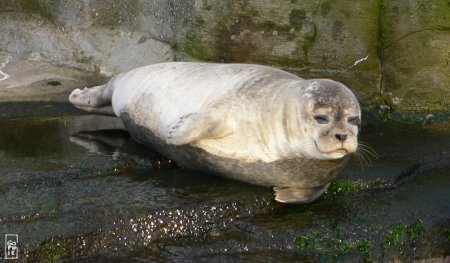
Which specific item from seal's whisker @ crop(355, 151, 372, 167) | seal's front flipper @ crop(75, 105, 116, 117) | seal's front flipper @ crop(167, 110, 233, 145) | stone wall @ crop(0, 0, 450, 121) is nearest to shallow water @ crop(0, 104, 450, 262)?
seal's whisker @ crop(355, 151, 372, 167)

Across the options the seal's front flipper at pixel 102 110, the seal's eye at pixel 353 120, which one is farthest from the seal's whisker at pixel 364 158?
the seal's front flipper at pixel 102 110

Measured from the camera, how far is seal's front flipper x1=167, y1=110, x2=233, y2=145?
15.1 ft

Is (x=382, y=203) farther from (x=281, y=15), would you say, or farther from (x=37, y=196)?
(x=281, y=15)

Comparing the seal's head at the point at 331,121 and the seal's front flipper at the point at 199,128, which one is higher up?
the seal's head at the point at 331,121

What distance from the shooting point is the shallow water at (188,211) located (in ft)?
13.3

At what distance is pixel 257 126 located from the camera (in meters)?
4.66

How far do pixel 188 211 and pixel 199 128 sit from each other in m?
0.54

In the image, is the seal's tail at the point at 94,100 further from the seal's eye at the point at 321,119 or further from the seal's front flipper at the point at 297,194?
the seal's eye at the point at 321,119

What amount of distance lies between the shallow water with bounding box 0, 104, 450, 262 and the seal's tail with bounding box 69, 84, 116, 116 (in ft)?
2.16

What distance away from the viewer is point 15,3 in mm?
7355

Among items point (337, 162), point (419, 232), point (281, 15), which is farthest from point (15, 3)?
point (419, 232)

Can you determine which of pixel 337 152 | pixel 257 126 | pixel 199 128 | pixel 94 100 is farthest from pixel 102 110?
pixel 337 152

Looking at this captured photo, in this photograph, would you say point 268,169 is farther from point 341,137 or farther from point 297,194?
point 341,137

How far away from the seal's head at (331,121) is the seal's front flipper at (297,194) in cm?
31
